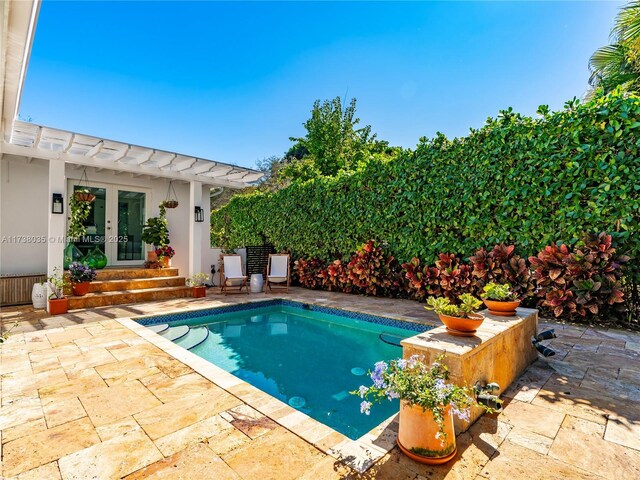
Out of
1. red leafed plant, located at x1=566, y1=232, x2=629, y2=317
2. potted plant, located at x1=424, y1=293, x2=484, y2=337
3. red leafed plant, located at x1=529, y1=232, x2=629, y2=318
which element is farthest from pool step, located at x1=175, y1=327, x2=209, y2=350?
red leafed plant, located at x1=566, y1=232, x2=629, y2=317

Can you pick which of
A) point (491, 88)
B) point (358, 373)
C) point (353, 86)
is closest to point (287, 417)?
point (358, 373)

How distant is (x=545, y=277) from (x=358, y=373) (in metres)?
3.32

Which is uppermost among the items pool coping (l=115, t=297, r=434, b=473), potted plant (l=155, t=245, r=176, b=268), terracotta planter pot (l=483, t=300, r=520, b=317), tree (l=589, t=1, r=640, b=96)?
tree (l=589, t=1, r=640, b=96)

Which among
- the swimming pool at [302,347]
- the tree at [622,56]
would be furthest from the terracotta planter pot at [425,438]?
the tree at [622,56]

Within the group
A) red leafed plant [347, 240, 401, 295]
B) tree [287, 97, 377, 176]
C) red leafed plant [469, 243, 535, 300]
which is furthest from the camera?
tree [287, 97, 377, 176]

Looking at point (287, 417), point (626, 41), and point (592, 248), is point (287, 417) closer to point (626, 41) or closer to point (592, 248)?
point (592, 248)

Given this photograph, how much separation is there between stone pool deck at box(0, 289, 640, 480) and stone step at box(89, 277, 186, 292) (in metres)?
3.30

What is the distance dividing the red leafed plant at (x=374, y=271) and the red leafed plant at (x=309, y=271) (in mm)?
1358

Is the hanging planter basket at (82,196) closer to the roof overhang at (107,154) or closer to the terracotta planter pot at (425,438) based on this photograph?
the roof overhang at (107,154)

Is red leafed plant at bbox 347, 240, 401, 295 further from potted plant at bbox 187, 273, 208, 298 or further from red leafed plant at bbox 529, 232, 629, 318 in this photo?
potted plant at bbox 187, 273, 208, 298

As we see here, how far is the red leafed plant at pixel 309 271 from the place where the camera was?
8.63 metres

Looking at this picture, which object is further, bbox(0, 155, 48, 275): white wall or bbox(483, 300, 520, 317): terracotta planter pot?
bbox(0, 155, 48, 275): white wall

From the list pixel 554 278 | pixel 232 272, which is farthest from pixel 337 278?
pixel 554 278

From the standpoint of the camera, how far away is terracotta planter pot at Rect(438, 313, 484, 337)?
7.46ft
